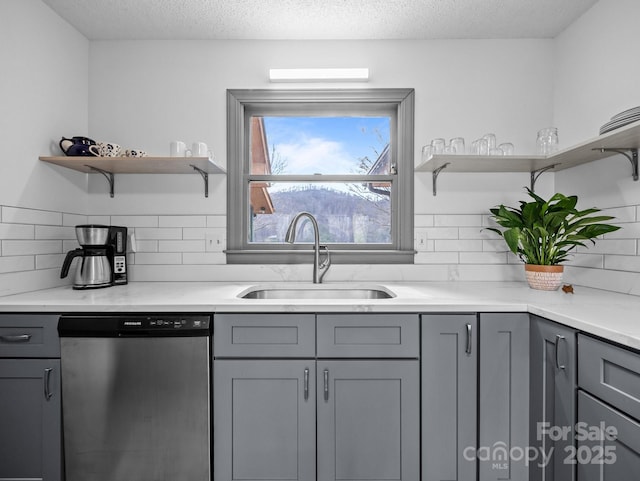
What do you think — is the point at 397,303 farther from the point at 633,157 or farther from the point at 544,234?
the point at 633,157

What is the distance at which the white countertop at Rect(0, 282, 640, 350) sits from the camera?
1.29 meters

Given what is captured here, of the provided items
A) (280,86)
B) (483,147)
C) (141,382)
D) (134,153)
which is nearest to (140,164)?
(134,153)

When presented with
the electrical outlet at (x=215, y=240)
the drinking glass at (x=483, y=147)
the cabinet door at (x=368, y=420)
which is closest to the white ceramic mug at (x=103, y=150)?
the electrical outlet at (x=215, y=240)

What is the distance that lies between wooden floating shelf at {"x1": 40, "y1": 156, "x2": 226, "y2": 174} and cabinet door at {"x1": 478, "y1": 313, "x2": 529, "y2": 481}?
168 centimetres

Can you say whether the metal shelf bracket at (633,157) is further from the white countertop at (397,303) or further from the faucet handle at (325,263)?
the faucet handle at (325,263)

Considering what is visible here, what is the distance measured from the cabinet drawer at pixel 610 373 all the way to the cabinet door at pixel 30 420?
2.04 m

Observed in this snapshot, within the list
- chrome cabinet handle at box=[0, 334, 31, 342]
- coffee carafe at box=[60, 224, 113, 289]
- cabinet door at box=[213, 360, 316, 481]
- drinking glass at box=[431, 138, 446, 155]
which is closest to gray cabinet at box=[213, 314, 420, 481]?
cabinet door at box=[213, 360, 316, 481]

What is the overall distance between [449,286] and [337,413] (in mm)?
983

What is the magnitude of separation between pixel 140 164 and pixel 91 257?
58cm

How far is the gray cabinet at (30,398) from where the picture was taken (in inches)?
58.6

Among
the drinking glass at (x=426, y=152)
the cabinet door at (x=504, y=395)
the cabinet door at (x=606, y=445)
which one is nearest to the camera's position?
the cabinet door at (x=606, y=445)

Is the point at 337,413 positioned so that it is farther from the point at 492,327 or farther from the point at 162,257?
the point at 162,257

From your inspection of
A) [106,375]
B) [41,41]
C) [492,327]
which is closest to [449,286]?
[492,327]

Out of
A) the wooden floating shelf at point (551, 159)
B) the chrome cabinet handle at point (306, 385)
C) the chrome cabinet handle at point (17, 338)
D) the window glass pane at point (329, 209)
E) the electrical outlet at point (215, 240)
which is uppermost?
the wooden floating shelf at point (551, 159)
